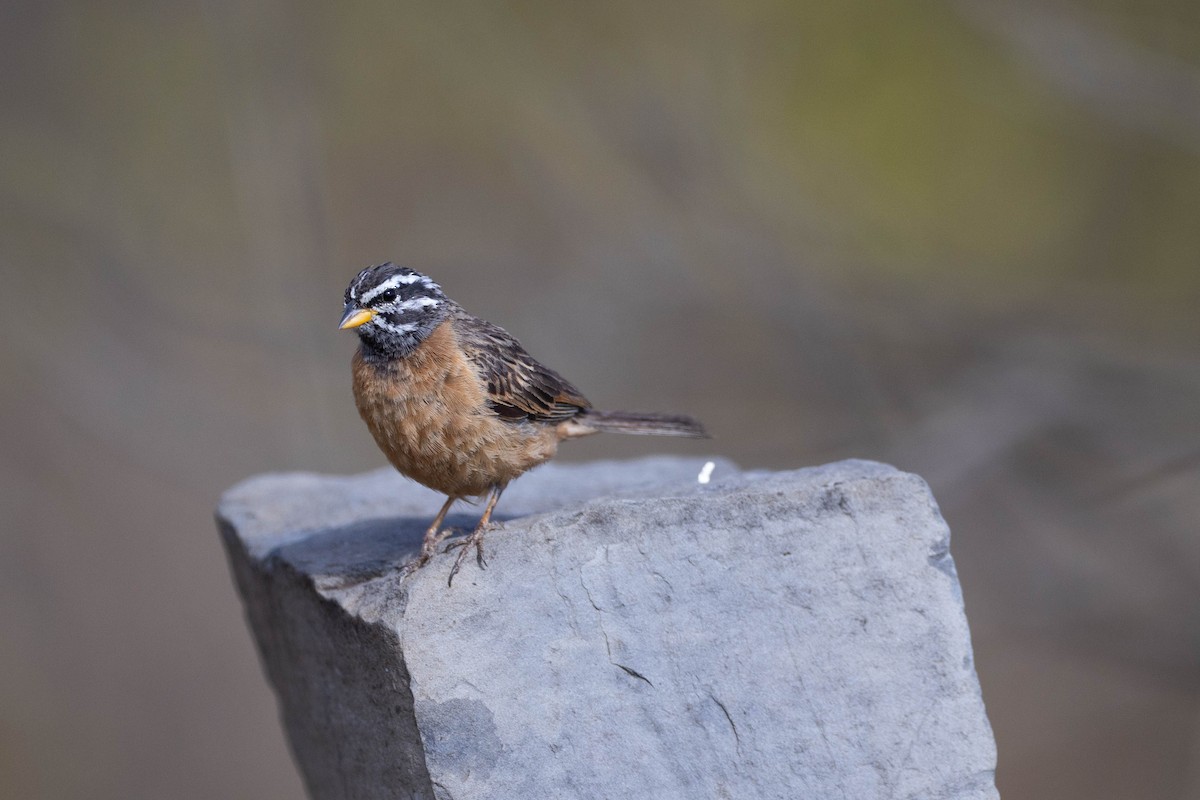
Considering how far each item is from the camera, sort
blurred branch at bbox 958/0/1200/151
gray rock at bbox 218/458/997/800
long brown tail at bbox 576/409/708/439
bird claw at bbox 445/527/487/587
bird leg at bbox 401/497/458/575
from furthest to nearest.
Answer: blurred branch at bbox 958/0/1200/151, long brown tail at bbox 576/409/708/439, bird leg at bbox 401/497/458/575, bird claw at bbox 445/527/487/587, gray rock at bbox 218/458/997/800

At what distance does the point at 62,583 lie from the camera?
12641 mm

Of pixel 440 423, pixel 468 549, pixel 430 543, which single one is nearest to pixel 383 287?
pixel 440 423

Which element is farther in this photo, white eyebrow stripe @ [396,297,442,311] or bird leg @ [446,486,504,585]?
Result: white eyebrow stripe @ [396,297,442,311]

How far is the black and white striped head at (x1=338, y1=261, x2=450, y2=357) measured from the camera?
5988 mm

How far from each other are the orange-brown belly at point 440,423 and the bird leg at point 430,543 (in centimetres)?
20

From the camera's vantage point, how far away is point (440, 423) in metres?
5.84

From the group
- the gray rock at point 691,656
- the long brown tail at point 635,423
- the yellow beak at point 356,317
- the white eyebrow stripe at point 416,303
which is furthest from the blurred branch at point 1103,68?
the yellow beak at point 356,317

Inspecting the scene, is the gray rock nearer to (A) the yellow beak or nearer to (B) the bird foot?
(B) the bird foot

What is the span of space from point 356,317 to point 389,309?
0.17 meters

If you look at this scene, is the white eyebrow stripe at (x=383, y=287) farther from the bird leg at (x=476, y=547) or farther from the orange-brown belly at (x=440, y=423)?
the bird leg at (x=476, y=547)

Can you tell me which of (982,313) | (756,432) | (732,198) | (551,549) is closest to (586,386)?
(756,432)

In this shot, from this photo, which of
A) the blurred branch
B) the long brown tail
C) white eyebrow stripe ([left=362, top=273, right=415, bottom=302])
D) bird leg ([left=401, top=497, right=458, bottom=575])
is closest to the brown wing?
the long brown tail

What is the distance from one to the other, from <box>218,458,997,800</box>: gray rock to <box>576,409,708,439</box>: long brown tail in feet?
4.11

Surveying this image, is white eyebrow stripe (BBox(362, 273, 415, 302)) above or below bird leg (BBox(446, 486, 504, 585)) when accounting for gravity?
above
